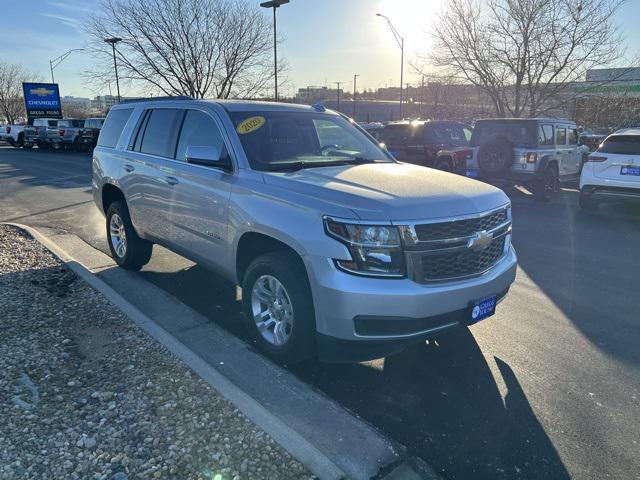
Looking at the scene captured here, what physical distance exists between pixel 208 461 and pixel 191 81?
28.1m

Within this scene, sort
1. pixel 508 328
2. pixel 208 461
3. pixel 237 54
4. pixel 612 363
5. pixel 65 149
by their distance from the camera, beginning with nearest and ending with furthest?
1. pixel 208 461
2. pixel 612 363
3. pixel 508 328
4. pixel 237 54
5. pixel 65 149

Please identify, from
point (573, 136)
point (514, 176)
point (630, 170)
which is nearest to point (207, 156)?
point (630, 170)

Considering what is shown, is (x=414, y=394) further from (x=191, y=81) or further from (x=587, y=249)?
(x=191, y=81)

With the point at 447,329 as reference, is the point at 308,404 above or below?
below

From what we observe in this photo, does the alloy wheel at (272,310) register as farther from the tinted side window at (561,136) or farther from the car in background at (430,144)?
the tinted side window at (561,136)

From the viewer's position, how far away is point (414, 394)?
3.29 meters

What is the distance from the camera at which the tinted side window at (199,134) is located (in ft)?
13.5

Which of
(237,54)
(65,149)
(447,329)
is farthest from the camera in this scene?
(65,149)

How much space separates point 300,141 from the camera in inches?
171

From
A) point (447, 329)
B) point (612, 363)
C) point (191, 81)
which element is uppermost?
point (191, 81)

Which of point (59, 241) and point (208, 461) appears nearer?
point (208, 461)

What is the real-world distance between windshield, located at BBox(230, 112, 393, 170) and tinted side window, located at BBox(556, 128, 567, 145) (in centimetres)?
866

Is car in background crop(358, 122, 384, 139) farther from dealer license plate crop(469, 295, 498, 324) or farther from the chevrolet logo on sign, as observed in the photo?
the chevrolet logo on sign

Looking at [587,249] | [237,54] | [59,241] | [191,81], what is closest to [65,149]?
[191,81]
